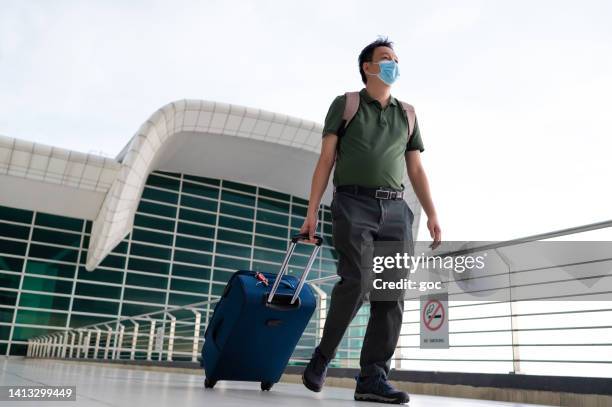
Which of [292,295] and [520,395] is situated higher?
[292,295]

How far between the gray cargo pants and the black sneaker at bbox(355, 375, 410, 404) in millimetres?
39

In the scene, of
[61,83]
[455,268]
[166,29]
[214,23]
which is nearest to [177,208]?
[61,83]

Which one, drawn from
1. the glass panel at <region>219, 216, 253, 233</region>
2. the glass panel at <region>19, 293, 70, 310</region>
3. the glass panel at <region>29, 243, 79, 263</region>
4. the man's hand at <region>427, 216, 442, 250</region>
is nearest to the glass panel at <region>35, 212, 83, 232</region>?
the glass panel at <region>29, 243, 79, 263</region>

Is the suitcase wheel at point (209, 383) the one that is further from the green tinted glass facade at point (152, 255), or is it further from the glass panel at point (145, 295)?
the glass panel at point (145, 295)

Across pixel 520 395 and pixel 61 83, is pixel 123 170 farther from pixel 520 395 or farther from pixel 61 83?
pixel 520 395

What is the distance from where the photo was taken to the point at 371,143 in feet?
9.29

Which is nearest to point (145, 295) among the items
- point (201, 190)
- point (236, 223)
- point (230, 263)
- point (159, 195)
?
point (230, 263)

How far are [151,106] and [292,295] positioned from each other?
74.6 ft

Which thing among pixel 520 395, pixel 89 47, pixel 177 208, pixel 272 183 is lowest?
pixel 520 395

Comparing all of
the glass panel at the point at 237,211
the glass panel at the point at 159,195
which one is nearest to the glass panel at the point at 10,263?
the glass panel at the point at 159,195

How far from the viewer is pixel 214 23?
15.2 meters

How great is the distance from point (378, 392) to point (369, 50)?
71.9 inches

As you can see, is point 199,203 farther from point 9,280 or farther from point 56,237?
point 9,280

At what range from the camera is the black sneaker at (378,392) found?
2521 mm
